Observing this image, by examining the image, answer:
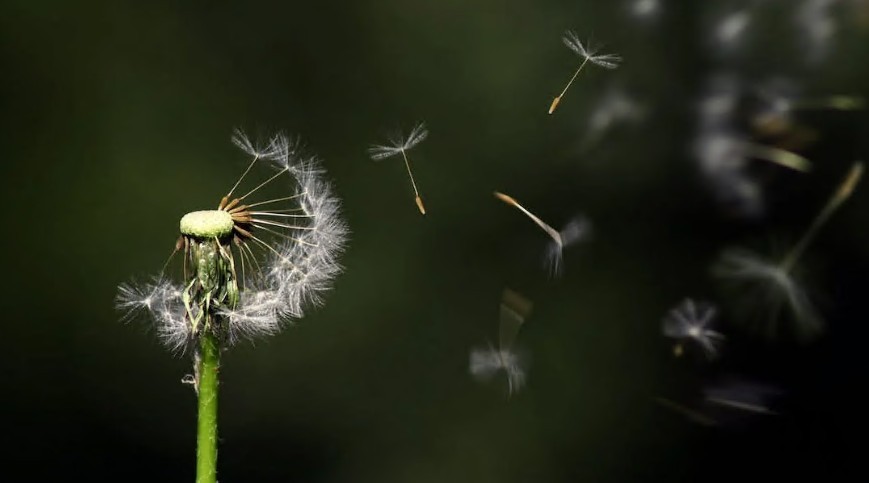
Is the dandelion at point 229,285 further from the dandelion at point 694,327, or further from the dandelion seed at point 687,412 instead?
the dandelion seed at point 687,412

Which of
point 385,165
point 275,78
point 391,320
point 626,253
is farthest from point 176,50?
point 626,253

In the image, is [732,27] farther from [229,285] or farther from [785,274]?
[229,285]

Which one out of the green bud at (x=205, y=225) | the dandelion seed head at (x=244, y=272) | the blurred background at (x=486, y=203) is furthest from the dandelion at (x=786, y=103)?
the green bud at (x=205, y=225)

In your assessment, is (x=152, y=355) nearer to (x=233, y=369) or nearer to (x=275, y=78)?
(x=233, y=369)

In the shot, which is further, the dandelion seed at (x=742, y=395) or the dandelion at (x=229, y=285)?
the dandelion seed at (x=742, y=395)

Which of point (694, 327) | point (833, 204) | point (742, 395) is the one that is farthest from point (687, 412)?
point (833, 204)
